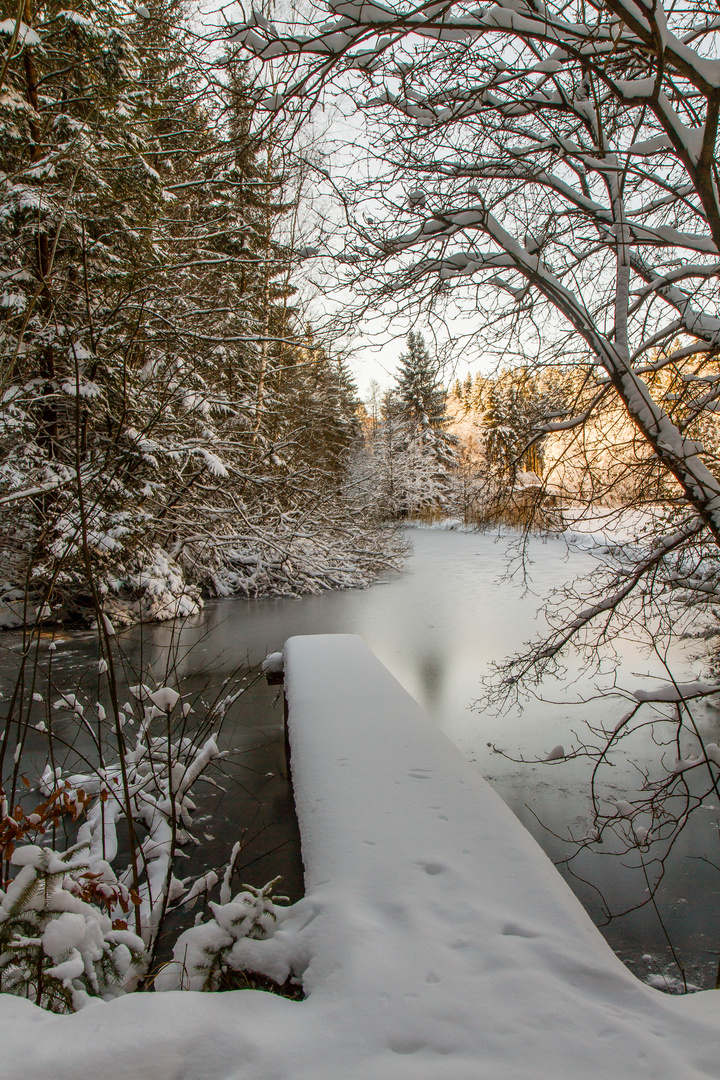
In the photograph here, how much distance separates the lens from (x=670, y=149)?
3.35 metres

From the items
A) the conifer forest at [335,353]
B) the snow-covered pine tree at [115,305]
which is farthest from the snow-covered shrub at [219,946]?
the snow-covered pine tree at [115,305]

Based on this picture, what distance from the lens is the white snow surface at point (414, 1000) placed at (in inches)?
42.3

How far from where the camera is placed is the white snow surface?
1073 mm

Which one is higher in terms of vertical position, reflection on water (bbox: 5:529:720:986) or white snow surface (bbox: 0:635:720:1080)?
white snow surface (bbox: 0:635:720:1080)

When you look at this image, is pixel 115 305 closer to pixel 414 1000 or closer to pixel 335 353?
pixel 335 353

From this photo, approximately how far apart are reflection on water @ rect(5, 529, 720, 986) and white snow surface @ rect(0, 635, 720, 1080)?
0.95 metres

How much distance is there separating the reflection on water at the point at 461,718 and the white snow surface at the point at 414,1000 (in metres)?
0.95

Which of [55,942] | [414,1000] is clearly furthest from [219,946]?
[414,1000]

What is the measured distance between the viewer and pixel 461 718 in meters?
5.93

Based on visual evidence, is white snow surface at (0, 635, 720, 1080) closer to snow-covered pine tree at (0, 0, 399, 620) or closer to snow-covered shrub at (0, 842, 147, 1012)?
snow-covered shrub at (0, 842, 147, 1012)

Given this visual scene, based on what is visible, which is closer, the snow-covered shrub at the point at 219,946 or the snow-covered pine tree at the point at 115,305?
the snow-covered shrub at the point at 219,946

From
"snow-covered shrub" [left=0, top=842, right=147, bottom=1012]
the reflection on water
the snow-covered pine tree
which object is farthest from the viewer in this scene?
the snow-covered pine tree

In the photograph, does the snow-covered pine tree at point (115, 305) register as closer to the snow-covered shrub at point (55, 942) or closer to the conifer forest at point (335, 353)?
the conifer forest at point (335, 353)

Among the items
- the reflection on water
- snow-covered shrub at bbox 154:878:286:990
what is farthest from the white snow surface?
the reflection on water
